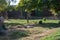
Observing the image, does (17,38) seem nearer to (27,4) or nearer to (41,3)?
(41,3)

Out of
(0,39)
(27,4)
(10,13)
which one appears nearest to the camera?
(0,39)

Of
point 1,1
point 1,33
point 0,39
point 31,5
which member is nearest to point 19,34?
point 1,33

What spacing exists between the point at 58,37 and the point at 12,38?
302 cm

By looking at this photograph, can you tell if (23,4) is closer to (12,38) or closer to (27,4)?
(27,4)

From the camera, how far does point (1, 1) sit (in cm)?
2892

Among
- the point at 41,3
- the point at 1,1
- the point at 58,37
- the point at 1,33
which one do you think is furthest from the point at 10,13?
the point at 58,37

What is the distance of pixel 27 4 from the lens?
1036 inches

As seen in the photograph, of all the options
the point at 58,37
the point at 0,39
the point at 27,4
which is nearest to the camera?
the point at 58,37

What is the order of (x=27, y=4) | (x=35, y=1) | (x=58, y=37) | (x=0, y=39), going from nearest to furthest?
(x=58, y=37) → (x=0, y=39) → (x=35, y=1) → (x=27, y=4)

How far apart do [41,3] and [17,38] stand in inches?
382

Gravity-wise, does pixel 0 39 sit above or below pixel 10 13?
above

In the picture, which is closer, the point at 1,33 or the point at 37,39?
the point at 37,39

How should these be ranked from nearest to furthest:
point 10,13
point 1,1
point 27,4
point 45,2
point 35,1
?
point 45,2 → point 35,1 → point 27,4 → point 1,1 → point 10,13

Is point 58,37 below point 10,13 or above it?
above
